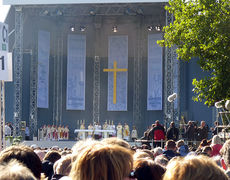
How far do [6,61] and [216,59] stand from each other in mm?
7559

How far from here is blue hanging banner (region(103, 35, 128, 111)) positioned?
32531 millimetres

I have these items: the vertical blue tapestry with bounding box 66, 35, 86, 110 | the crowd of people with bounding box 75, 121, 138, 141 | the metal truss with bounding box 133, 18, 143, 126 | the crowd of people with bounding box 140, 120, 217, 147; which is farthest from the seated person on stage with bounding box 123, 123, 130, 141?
the crowd of people with bounding box 140, 120, 217, 147

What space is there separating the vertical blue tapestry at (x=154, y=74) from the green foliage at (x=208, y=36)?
49.7 feet

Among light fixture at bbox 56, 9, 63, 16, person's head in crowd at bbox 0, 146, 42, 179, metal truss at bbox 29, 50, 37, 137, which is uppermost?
light fixture at bbox 56, 9, 63, 16

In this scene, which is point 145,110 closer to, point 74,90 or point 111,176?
point 74,90

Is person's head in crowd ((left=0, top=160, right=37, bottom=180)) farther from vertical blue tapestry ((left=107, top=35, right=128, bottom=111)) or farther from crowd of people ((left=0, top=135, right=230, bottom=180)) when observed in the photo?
vertical blue tapestry ((left=107, top=35, right=128, bottom=111))

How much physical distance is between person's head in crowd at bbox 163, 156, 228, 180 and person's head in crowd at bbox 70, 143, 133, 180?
32 cm

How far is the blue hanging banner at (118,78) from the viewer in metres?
32.5

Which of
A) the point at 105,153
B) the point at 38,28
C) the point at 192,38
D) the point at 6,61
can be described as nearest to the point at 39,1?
the point at 38,28

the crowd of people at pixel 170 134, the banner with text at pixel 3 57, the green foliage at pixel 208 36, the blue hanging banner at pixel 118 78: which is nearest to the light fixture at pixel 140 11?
the blue hanging banner at pixel 118 78

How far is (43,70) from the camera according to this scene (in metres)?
31.3

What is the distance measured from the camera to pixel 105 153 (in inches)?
99.8

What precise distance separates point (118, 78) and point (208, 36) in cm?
1743

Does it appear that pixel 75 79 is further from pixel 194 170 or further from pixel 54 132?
pixel 194 170
